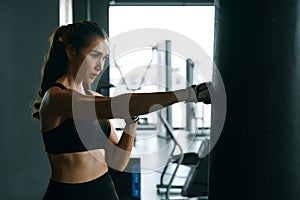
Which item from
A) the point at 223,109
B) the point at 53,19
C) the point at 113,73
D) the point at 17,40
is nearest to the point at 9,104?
the point at 17,40

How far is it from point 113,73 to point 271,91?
5.20m

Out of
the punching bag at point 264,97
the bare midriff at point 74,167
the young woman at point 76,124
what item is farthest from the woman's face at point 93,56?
the punching bag at point 264,97

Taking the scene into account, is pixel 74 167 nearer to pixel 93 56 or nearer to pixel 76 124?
pixel 76 124

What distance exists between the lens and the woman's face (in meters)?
1.27

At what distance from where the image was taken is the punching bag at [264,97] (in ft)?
3.35

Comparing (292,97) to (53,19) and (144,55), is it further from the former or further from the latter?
(144,55)

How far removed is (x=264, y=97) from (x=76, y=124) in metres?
0.48

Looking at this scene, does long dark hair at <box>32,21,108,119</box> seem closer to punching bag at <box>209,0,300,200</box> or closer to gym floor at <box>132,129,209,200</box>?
punching bag at <box>209,0,300,200</box>

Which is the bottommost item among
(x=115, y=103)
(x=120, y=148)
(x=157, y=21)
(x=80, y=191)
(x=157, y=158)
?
(x=157, y=158)

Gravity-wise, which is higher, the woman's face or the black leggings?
the woman's face

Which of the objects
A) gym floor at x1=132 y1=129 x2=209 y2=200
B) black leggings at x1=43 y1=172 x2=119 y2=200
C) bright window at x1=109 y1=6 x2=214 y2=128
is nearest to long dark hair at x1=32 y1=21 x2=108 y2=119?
black leggings at x1=43 y1=172 x2=119 y2=200

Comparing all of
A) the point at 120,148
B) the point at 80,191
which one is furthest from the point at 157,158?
the point at 80,191

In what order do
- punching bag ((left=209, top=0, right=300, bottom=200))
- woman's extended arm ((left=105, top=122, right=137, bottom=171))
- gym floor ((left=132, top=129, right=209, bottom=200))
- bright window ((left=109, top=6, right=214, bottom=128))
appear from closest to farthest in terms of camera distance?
punching bag ((left=209, top=0, right=300, bottom=200)) < woman's extended arm ((left=105, top=122, right=137, bottom=171)) < gym floor ((left=132, top=129, right=209, bottom=200)) < bright window ((left=109, top=6, right=214, bottom=128))

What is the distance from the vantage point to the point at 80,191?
4.29ft
